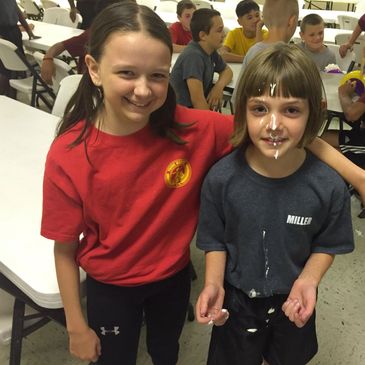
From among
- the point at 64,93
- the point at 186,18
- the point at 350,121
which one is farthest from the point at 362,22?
the point at 64,93

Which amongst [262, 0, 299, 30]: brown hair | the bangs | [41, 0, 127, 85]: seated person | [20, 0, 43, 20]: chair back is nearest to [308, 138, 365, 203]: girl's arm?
the bangs

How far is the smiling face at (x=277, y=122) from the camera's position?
0.79m

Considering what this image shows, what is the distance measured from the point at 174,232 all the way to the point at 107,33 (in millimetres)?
476

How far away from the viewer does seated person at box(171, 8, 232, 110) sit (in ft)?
7.23

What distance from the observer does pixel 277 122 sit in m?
0.78

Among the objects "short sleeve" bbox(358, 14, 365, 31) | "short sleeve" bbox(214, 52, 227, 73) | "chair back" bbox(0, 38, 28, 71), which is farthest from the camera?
"short sleeve" bbox(358, 14, 365, 31)

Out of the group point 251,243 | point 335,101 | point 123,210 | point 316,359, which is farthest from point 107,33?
point 335,101

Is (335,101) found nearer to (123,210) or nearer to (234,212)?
(234,212)

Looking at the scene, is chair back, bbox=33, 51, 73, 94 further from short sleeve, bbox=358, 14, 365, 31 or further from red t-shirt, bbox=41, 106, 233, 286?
short sleeve, bbox=358, 14, 365, 31

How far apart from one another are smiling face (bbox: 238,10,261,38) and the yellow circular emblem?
2768 millimetres

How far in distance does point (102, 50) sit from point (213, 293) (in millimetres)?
583

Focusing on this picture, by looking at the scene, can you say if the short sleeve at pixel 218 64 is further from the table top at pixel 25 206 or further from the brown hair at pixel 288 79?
the brown hair at pixel 288 79

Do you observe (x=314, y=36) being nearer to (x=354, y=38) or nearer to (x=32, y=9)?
(x=354, y=38)

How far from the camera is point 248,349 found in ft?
3.45
